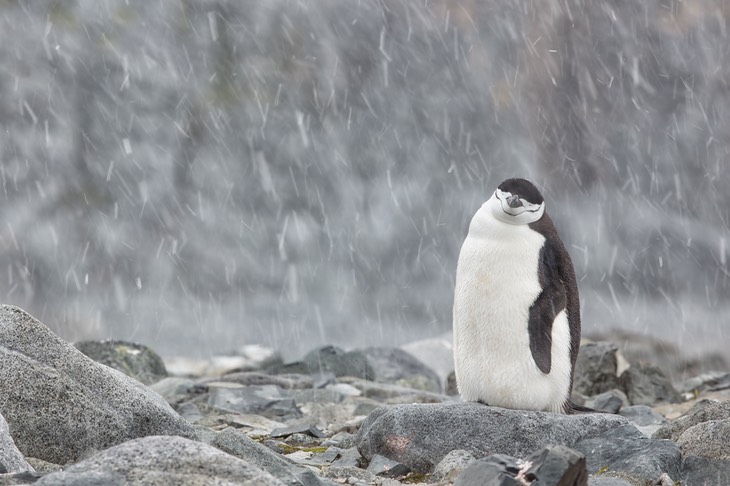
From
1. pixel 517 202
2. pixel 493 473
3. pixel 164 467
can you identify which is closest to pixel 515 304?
pixel 517 202

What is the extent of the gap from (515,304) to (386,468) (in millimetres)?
1308

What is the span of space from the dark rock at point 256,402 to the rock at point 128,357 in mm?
2728

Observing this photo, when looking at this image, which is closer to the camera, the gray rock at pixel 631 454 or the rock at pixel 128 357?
the gray rock at pixel 631 454

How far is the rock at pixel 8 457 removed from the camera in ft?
11.3

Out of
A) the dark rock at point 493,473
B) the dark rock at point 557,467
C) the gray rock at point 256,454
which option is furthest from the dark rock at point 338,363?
the dark rock at point 557,467

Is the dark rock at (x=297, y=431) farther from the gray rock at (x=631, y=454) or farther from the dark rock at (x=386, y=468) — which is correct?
the gray rock at (x=631, y=454)

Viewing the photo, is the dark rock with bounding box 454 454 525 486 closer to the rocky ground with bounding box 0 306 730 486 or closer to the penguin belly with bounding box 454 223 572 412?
the rocky ground with bounding box 0 306 730 486

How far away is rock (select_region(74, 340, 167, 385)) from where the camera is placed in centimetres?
1212

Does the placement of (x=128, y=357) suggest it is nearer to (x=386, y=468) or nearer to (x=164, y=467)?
(x=386, y=468)

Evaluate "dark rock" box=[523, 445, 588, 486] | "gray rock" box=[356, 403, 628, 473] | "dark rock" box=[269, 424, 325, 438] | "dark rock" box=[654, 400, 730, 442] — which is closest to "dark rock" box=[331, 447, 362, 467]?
"gray rock" box=[356, 403, 628, 473]

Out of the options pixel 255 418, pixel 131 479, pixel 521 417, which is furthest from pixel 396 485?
pixel 255 418

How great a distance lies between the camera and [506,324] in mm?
5438

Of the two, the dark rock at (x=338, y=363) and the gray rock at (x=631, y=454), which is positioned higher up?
the dark rock at (x=338, y=363)

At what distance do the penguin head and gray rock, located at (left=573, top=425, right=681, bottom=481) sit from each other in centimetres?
139
